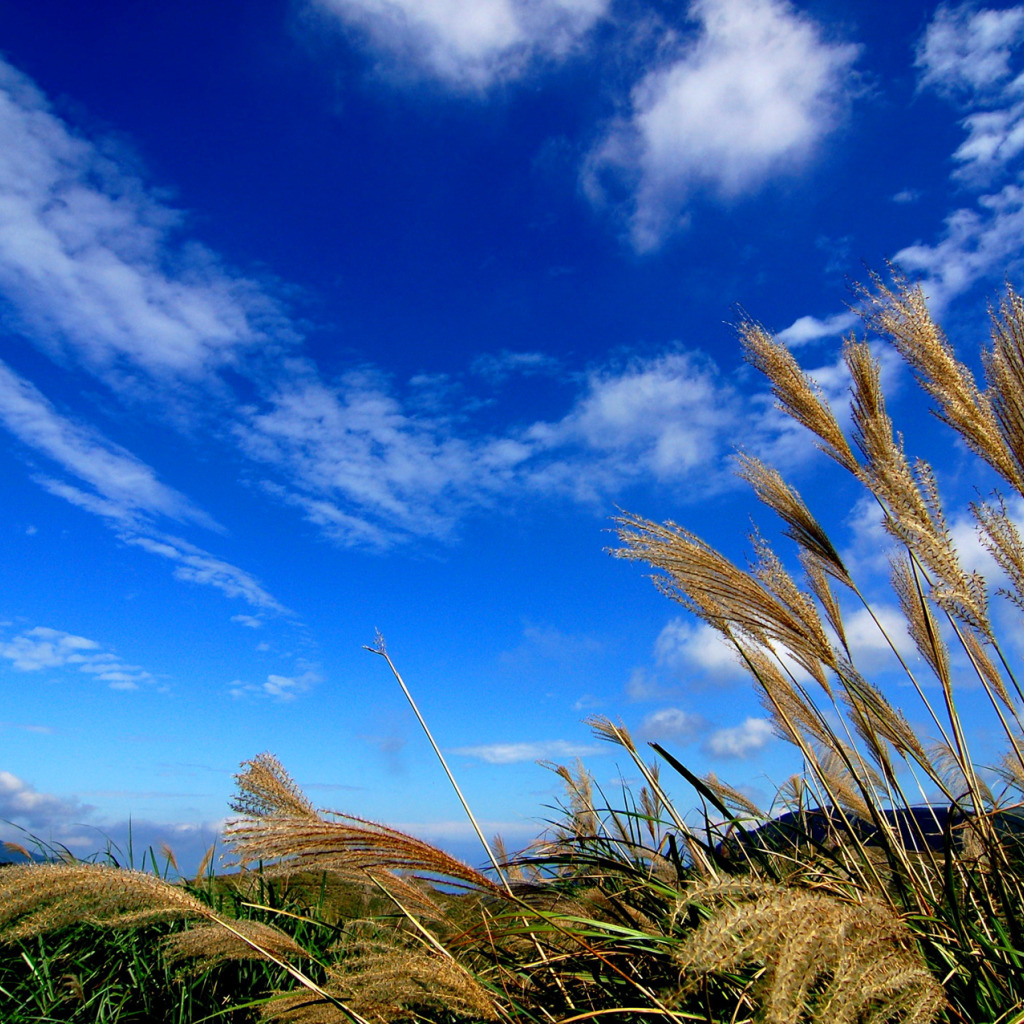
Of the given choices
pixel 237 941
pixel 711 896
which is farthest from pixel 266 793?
pixel 711 896

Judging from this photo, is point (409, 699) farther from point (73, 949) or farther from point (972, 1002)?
point (73, 949)

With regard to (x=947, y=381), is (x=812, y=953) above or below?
below

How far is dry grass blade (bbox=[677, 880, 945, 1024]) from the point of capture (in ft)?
2.81

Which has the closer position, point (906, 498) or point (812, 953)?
point (812, 953)

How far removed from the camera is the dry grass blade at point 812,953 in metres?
0.86

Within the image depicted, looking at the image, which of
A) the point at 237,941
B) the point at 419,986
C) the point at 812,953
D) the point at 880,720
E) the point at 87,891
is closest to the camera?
the point at 812,953

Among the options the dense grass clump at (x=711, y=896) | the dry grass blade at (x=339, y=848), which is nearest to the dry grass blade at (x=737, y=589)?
the dense grass clump at (x=711, y=896)

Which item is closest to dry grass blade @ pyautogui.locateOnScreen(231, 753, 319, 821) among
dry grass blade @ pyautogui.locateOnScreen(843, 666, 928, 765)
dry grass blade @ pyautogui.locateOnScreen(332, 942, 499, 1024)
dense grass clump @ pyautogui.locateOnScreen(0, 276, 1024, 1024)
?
dense grass clump @ pyautogui.locateOnScreen(0, 276, 1024, 1024)

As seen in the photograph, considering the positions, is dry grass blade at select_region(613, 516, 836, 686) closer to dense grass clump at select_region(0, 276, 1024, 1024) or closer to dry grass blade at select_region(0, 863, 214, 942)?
dense grass clump at select_region(0, 276, 1024, 1024)

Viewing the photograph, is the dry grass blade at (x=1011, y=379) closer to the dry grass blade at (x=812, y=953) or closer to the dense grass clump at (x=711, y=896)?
the dense grass clump at (x=711, y=896)

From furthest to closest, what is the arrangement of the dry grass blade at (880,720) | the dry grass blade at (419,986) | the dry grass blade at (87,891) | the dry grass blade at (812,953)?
the dry grass blade at (880,720) < the dry grass blade at (87,891) < the dry grass blade at (419,986) < the dry grass blade at (812,953)

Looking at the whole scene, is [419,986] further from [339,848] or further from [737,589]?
[737,589]

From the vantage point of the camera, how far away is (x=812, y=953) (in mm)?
889

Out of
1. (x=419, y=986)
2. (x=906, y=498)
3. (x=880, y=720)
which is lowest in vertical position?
(x=419, y=986)
